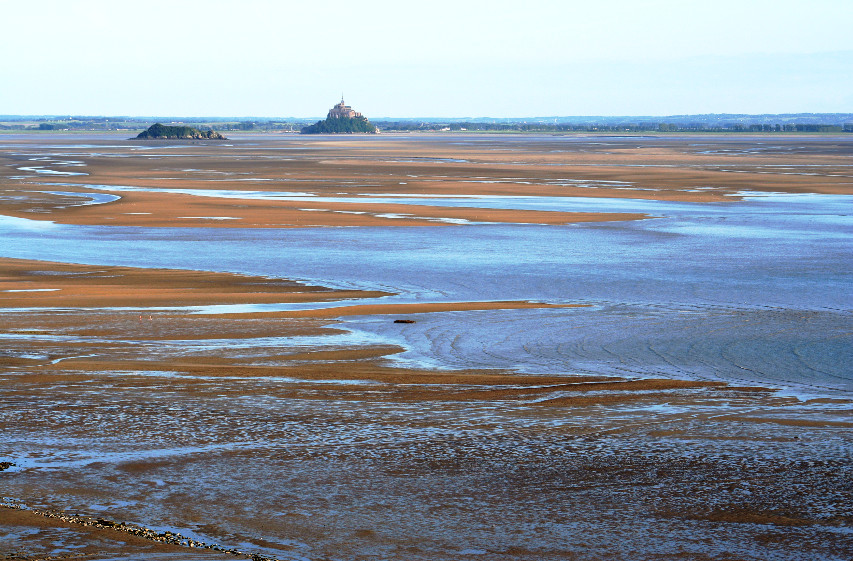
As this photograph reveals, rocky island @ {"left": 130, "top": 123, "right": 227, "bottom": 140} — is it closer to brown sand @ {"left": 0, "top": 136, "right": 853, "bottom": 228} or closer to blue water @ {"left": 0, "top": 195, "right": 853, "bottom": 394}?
brown sand @ {"left": 0, "top": 136, "right": 853, "bottom": 228}

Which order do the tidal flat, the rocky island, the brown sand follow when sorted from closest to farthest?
the tidal flat, the brown sand, the rocky island

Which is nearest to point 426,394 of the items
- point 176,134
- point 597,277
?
point 597,277

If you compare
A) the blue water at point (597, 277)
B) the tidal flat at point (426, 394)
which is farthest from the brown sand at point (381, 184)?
the tidal flat at point (426, 394)

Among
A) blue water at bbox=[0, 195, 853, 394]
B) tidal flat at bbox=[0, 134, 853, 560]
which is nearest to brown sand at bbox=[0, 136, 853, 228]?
blue water at bbox=[0, 195, 853, 394]

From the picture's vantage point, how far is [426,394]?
1159 centimetres

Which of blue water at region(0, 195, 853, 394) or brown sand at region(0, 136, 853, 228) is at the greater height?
brown sand at region(0, 136, 853, 228)

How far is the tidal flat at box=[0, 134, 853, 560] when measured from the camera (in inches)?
307

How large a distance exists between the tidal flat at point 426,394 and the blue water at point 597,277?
0.09 metres

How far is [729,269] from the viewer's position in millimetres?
22266

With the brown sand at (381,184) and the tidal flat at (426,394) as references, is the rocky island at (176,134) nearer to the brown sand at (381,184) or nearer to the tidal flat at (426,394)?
the brown sand at (381,184)

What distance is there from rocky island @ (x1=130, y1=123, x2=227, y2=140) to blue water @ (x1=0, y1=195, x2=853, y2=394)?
124009 millimetres

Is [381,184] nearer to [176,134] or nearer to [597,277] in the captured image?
[597,277]

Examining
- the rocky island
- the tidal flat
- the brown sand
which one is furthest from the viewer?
the rocky island

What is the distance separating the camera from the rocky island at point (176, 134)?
154250 mm
